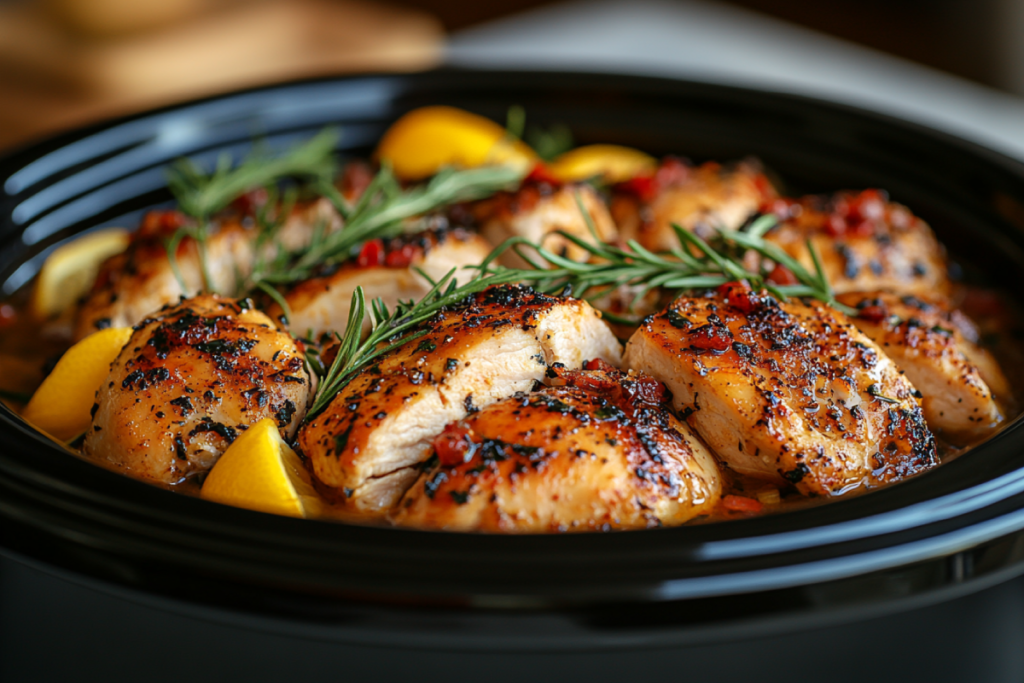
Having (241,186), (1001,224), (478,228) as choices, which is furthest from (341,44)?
(1001,224)

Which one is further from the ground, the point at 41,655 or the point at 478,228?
the point at 478,228

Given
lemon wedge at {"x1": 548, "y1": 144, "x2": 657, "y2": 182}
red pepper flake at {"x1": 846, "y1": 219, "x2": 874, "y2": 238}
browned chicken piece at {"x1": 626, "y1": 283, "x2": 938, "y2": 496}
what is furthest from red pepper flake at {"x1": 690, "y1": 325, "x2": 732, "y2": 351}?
lemon wedge at {"x1": 548, "y1": 144, "x2": 657, "y2": 182}

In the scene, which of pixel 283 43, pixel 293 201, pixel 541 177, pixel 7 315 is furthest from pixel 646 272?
pixel 283 43

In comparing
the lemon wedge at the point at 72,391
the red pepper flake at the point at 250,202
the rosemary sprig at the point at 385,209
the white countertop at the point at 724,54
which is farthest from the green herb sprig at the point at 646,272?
the white countertop at the point at 724,54

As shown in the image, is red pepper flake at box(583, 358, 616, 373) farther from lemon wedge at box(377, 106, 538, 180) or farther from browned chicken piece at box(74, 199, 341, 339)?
lemon wedge at box(377, 106, 538, 180)

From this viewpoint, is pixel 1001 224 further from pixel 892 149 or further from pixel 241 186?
pixel 241 186

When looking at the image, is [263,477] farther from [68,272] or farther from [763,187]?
[763,187]

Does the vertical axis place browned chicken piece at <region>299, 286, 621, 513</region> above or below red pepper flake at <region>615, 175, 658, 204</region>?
below
